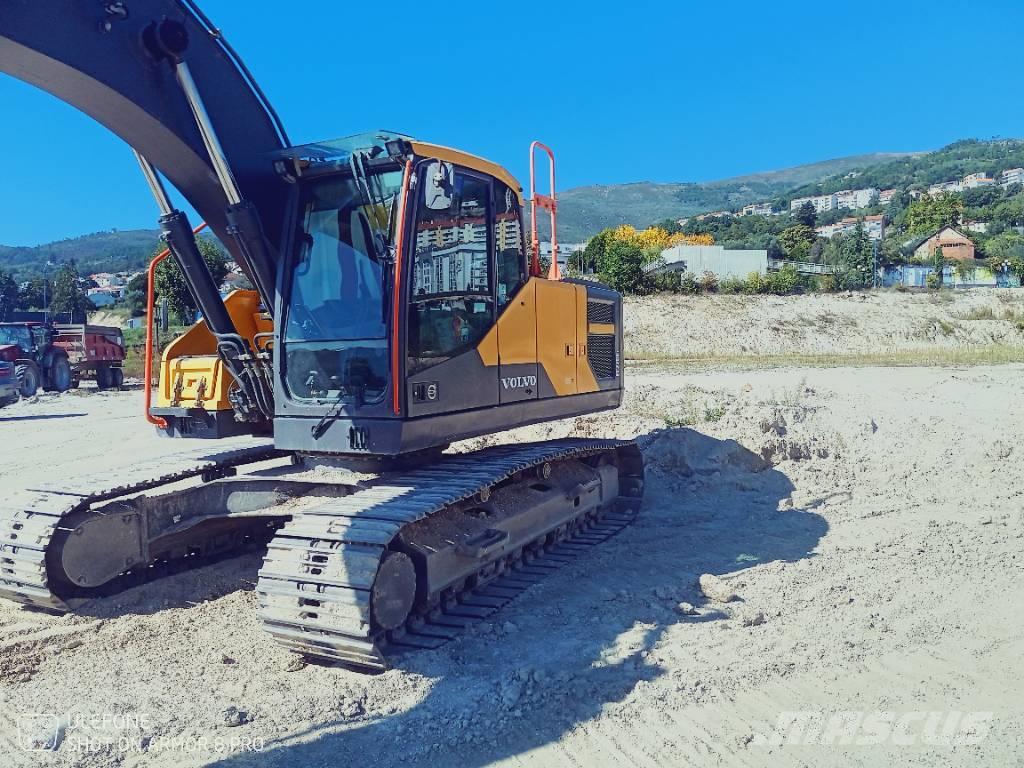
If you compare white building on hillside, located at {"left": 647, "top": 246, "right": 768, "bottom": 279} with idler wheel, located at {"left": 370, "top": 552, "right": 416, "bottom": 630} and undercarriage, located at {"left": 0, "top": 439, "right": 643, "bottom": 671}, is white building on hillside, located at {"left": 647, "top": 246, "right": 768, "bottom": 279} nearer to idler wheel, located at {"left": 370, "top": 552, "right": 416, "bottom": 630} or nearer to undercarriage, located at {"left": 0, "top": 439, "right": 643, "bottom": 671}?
undercarriage, located at {"left": 0, "top": 439, "right": 643, "bottom": 671}

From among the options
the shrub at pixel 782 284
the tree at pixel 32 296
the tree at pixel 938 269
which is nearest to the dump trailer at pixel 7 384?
the shrub at pixel 782 284

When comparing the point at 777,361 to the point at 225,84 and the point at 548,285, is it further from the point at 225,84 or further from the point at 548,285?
the point at 225,84

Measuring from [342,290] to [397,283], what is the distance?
45 cm

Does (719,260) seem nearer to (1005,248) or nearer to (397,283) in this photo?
(1005,248)

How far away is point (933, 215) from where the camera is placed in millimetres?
109625

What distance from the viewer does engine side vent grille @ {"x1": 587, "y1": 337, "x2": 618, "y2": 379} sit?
777cm

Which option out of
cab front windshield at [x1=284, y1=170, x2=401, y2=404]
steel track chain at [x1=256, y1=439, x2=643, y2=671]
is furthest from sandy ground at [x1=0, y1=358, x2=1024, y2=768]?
cab front windshield at [x1=284, y1=170, x2=401, y2=404]

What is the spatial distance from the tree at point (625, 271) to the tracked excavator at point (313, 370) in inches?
1308

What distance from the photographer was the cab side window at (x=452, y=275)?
5.17 metres

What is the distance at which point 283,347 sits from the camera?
532cm

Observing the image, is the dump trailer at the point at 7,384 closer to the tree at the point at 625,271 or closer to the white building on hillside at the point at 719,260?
the tree at the point at 625,271

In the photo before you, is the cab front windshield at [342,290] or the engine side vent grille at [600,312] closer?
the cab front windshield at [342,290]

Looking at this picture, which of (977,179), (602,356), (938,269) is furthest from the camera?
(977,179)

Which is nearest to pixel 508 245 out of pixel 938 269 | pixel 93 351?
pixel 93 351
